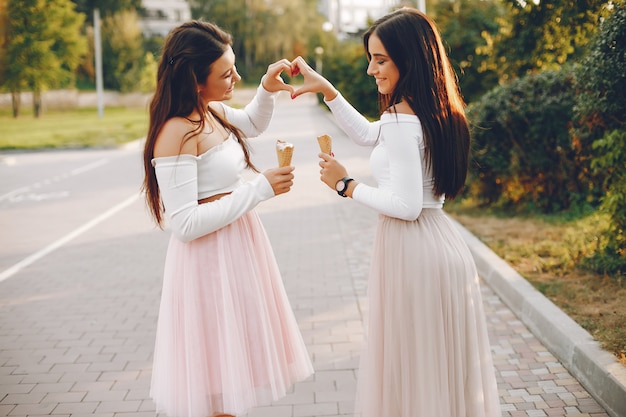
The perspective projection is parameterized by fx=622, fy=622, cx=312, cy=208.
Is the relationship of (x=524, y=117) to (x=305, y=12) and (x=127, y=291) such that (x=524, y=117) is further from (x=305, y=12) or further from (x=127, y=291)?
(x=305, y=12)

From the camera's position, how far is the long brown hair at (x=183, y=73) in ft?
8.71

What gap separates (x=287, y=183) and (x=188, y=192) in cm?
44

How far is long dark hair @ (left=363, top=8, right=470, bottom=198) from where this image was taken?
8.29ft

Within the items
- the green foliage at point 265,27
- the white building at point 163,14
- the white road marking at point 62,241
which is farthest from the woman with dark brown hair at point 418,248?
the white building at point 163,14

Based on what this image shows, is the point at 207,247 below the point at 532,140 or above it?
below

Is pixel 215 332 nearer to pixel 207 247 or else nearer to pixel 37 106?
pixel 207 247

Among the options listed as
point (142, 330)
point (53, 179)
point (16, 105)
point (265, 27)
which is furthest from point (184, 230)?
point (265, 27)

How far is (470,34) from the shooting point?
48.0 ft

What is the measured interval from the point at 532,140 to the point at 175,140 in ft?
21.5

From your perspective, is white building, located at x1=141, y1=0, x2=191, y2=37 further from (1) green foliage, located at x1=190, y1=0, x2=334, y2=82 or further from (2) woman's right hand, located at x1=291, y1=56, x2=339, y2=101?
(2) woman's right hand, located at x1=291, y1=56, x2=339, y2=101

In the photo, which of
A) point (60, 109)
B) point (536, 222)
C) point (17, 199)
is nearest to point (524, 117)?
point (536, 222)

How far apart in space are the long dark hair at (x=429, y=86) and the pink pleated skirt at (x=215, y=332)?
96 centimetres

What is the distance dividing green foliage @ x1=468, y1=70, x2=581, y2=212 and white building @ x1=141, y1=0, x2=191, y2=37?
82.3 m

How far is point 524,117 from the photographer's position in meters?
8.08
